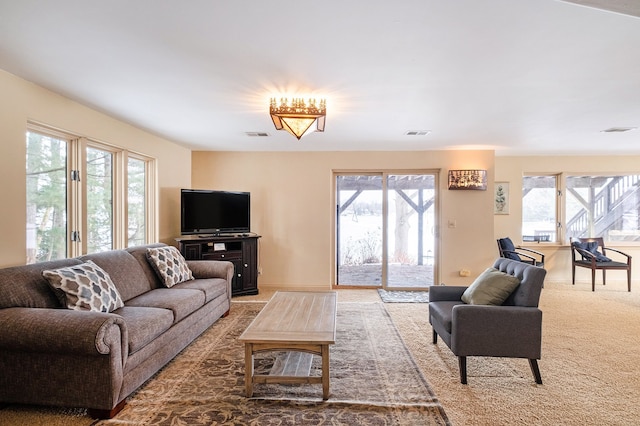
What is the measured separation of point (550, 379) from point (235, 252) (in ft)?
13.0

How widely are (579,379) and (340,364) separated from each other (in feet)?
6.13

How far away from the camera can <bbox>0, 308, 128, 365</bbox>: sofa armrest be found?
1942 millimetres

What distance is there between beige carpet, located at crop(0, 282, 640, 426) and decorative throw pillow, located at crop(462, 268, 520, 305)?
0.58m

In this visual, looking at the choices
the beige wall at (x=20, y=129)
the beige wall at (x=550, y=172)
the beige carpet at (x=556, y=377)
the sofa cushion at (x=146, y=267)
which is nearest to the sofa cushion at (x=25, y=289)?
the beige wall at (x=20, y=129)

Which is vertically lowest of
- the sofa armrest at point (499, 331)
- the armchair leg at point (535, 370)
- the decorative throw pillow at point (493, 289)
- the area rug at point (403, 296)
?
the area rug at point (403, 296)

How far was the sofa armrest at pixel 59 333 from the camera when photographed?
194 centimetres

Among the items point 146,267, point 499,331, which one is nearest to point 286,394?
point 499,331

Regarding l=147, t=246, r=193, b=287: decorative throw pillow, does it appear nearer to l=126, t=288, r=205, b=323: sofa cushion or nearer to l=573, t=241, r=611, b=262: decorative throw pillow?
l=126, t=288, r=205, b=323: sofa cushion

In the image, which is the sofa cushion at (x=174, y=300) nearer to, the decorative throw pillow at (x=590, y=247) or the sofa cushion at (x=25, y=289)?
the sofa cushion at (x=25, y=289)

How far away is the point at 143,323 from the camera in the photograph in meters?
2.40

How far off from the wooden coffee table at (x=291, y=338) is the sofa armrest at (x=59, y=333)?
81cm

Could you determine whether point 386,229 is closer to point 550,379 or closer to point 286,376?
point 550,379

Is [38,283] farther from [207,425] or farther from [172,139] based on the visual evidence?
[172,139]

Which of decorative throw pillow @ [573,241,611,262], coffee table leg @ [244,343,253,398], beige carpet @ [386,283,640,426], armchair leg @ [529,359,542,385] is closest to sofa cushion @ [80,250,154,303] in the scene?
coffee table leg @ [244,343,253,398]
